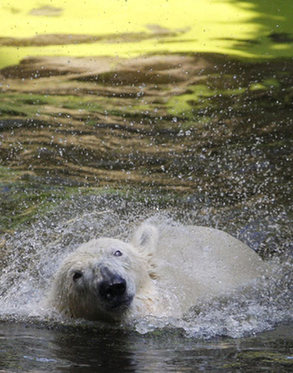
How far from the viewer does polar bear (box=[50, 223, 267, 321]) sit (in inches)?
193

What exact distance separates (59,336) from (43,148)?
6147mm

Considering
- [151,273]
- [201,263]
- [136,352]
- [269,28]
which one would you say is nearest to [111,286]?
[136,352]

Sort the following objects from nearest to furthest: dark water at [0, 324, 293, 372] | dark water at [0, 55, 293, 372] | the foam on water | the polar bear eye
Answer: dark water at [0, 324, 293, 372]
dark water at [0, 55, 293, 372]
the foam on water
the polar bear eye

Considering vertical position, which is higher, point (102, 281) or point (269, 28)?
point (269, 28)

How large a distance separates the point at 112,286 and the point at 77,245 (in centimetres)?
209

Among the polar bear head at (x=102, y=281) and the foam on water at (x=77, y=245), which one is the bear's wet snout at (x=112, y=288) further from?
the foam on water at (x=77, y=245)

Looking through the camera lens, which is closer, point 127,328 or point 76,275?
point 127,328

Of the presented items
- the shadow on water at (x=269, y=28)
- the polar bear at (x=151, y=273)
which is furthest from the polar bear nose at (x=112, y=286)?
the shadow on water at (x=269, y=28)

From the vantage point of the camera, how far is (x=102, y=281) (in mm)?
4742

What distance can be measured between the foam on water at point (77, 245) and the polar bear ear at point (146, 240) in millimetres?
669

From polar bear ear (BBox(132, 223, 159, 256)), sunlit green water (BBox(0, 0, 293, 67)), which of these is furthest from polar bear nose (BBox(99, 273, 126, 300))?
sunlit green water (BBox(0, 0, 293, 67))

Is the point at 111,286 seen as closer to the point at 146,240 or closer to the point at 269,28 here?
the point at 146,240

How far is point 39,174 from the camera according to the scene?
30.9ft

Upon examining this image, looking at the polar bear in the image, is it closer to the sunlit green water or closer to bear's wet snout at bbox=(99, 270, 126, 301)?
bear's wet snout at bbox=(99, 270, 126, 301)
